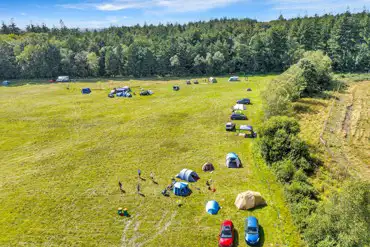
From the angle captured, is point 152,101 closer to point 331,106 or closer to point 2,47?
point 331,106

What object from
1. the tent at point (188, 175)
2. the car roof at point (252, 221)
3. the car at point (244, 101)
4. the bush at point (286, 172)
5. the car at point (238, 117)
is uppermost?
the car at point (244, 101)

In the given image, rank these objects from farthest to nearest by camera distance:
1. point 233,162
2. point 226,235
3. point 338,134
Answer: point 338,134
point 233,162
point 226,235

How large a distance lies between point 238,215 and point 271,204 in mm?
4025

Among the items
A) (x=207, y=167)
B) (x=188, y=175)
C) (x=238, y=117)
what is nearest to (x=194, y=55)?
(x=238, y=117)

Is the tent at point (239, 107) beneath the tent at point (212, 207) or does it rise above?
above

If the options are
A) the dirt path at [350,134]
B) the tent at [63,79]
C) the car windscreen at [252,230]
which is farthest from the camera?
the tent at [63,79]

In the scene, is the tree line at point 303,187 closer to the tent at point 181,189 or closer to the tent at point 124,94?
the tent at point 181,189

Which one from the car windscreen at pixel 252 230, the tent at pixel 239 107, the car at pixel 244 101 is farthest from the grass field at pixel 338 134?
the car at pixel 244 101

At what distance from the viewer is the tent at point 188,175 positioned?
32.2 m

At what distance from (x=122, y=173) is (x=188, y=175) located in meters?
9.18

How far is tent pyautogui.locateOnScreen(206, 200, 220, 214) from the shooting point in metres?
26.8

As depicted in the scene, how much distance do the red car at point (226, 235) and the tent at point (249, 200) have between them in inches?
123

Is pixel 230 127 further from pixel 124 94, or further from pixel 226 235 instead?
pixel 124 94

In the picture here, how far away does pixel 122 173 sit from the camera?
3481cm
